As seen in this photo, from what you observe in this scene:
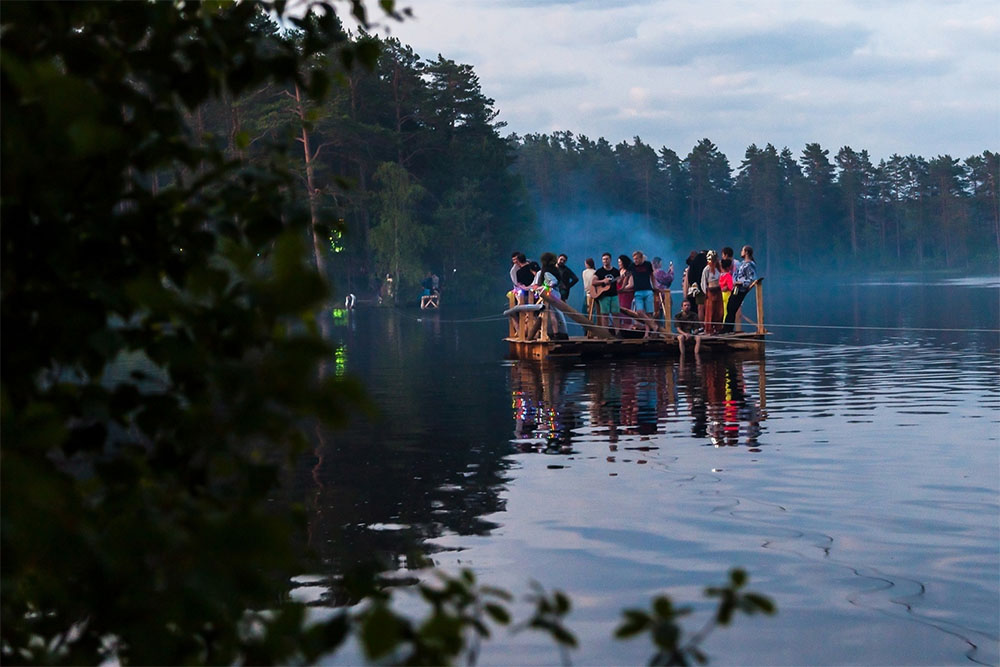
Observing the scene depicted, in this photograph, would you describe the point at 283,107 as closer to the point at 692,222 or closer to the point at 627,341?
the point at 627,341

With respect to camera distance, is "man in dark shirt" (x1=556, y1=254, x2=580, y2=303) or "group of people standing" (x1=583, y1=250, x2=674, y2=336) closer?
"group of people standing" (x1=583, y1=250, x2=674, y2=336)

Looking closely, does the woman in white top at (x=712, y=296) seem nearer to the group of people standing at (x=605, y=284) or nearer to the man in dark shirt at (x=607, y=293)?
the group of people standing at (x=605, y=284)

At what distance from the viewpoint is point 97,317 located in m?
2.49

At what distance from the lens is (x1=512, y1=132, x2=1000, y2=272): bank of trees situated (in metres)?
165

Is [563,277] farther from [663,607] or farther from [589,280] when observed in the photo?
[663,607]

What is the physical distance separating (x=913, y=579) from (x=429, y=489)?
4700mm

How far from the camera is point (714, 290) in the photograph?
85.5 ft

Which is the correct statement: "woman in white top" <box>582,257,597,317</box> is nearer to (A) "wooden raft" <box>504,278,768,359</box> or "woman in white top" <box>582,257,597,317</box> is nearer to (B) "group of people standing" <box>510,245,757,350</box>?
(B) "group of people standing" <box>510,245,757,350</box>

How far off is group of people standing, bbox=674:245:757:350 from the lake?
11.3 ft

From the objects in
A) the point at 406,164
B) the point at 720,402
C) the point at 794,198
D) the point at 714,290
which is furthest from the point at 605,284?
the point at 794,198

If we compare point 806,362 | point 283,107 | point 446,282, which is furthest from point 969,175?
point 806,362

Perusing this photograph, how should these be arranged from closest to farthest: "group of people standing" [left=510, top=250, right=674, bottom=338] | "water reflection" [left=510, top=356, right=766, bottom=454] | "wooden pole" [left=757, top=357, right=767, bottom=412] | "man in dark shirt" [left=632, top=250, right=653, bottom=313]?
"water reflection" [left=510, top=356, right=766, bottom=454]
"wooden pole" [left=757, top=357, right=767, bottom=412]
"group of people standing" [left=510, top=250, right=674, bottom=338]
"man in dark shirt" [left=632, top=250, right=653, bottom=313]

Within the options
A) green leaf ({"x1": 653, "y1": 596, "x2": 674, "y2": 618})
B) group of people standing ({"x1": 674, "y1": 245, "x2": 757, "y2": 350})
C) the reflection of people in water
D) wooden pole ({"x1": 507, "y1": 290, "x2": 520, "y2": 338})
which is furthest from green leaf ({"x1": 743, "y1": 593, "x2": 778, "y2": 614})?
wooden pole ({"x1": 507, "y1": 290, "x2": 520, "y2": 338})

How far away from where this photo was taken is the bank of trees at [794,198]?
6511 inches
